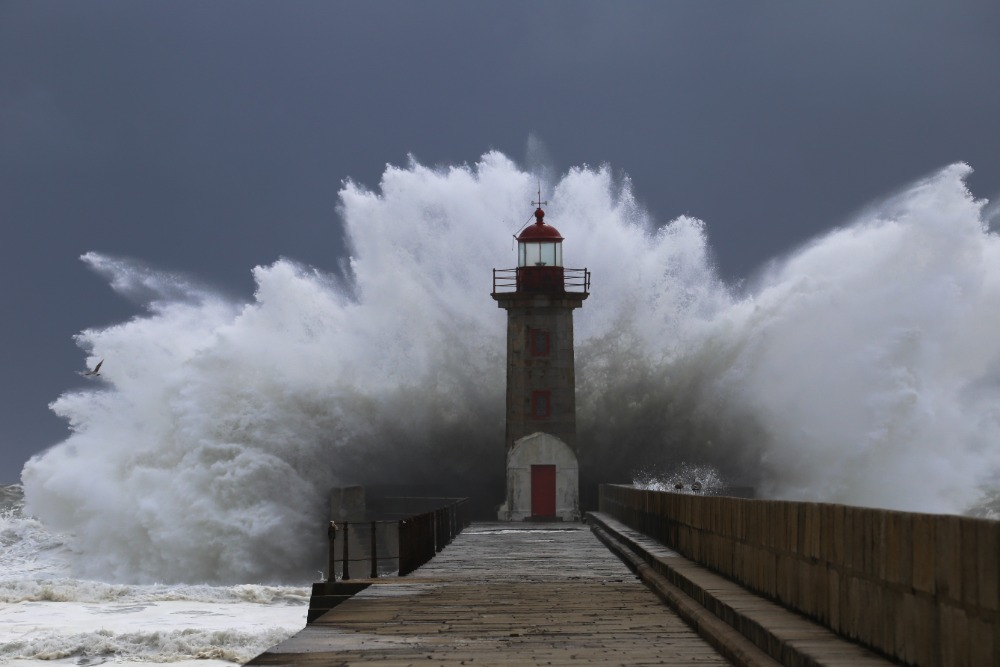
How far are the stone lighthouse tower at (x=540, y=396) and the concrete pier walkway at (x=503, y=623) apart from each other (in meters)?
14.4

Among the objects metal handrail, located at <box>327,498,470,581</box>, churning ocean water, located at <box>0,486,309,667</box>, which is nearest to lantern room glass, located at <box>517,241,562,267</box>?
churning ocean water, located at <box>0,486,309,667</box>

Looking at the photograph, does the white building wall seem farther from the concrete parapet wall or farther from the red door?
the concrete parapet wall

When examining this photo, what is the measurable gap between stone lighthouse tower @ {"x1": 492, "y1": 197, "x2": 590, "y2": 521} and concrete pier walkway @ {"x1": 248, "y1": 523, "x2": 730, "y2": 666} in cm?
1443

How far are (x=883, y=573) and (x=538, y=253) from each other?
23891 millimetres

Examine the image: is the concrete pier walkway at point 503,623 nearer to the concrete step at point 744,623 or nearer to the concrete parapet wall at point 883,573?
the concrete step at point 744,623

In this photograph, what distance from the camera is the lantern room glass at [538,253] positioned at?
28547mm

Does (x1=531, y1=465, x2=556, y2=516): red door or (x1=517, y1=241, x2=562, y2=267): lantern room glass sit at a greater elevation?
(x1=517, y1=241, x2=562, y2=267): lantern room glass

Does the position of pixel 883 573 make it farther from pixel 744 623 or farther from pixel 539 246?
pixel 539 246

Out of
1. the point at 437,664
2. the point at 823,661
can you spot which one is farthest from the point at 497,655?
the point at 823,661

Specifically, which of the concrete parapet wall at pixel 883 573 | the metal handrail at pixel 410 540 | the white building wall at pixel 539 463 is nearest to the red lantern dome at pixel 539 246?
the white building wall at pixel 539 463

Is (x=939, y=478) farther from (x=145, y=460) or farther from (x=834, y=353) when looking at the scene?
(x=145, y=460)

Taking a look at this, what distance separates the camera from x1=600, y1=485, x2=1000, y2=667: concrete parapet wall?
12.9 feet

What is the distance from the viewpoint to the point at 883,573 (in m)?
4.89

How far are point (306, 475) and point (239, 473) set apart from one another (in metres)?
1.78
